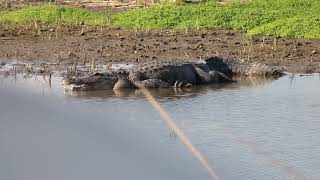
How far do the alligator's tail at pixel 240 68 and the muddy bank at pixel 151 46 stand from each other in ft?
→ 1.64

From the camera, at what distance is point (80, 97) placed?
13.2 metres

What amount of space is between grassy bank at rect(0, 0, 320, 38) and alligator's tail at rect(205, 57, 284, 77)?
3019 millimetres

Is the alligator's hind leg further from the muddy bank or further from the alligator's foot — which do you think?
the muddy bank

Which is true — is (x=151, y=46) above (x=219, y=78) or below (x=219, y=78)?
above

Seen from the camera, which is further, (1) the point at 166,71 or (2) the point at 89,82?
(1) the point at 166,71

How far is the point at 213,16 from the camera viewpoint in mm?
19812

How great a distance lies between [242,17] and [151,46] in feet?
10.2

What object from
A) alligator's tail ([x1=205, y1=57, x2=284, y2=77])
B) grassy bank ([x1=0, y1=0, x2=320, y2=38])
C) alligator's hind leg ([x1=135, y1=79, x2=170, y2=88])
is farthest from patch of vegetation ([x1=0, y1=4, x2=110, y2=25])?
alligator's hind leg ([x1=135, y1=79, x2=170, y2=88])

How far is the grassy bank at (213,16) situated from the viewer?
18.2 metres

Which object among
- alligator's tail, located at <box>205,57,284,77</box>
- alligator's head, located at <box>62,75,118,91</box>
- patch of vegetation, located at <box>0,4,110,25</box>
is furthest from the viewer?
patch of vegetation, located at <box>0,4,110,25</box>

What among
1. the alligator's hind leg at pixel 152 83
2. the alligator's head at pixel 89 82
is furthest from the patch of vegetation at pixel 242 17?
the alligator's head at pixel 89 82

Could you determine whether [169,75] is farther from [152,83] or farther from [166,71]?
[152,83]

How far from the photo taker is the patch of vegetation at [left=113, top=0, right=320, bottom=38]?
18.1m

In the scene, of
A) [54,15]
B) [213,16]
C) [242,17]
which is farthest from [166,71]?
[54,15]
